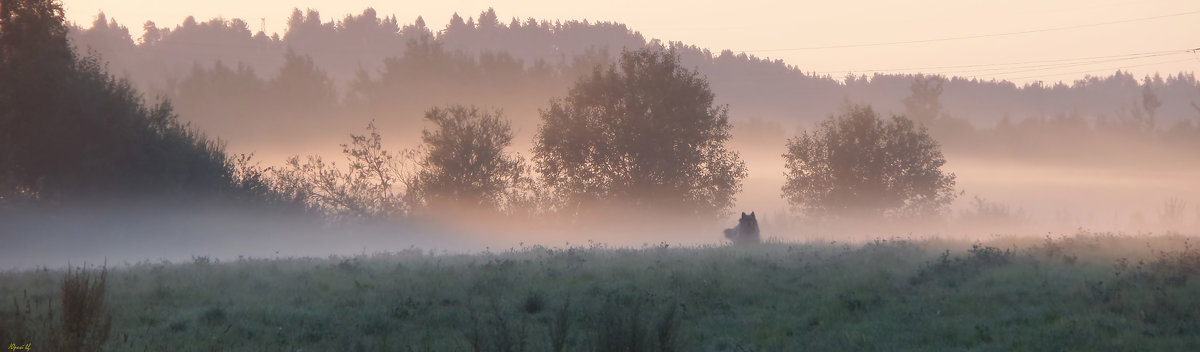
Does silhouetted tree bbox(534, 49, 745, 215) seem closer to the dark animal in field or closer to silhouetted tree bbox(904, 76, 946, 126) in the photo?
the dark animal in field

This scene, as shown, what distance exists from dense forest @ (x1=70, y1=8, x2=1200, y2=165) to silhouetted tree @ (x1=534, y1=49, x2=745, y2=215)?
777 centimetres

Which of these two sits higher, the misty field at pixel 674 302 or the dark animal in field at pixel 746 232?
the dark animal in field at pixel 746 232

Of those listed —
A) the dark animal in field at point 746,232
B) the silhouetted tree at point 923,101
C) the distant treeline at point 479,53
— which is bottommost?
the dark animal in field at point 746,232

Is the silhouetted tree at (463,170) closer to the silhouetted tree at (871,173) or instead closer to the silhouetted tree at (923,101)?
the silhouetted tree at (871,173)

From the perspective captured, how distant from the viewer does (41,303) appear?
51.0 ft

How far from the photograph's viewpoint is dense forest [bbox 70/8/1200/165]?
92562 mm

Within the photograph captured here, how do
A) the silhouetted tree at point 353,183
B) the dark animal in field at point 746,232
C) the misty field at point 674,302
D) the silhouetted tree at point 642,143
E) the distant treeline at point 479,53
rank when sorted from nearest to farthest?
1. the misty field at point 674,302
2. the dark animal in field at point 746,232
3. the silhouetted tree at point 642,143
4. the silhouetted tree at point 353,183
5. the distant treeline at point 479,53

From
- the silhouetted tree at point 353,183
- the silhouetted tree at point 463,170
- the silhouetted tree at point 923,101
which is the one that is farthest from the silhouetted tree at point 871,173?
the silhouetted tree at point 923,101

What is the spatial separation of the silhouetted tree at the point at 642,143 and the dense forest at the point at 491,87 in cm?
777

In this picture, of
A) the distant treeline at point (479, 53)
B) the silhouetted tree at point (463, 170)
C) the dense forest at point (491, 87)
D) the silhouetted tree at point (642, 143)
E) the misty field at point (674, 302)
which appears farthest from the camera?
the distant treeline at point (479, 53)

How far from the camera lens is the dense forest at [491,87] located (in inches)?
3644

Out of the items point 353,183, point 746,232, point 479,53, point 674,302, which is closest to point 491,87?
point 479,53

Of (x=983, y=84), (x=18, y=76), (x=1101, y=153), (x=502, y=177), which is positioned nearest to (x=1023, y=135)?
(x=1101, y=153)

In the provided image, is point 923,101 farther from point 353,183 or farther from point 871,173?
point 353,183
